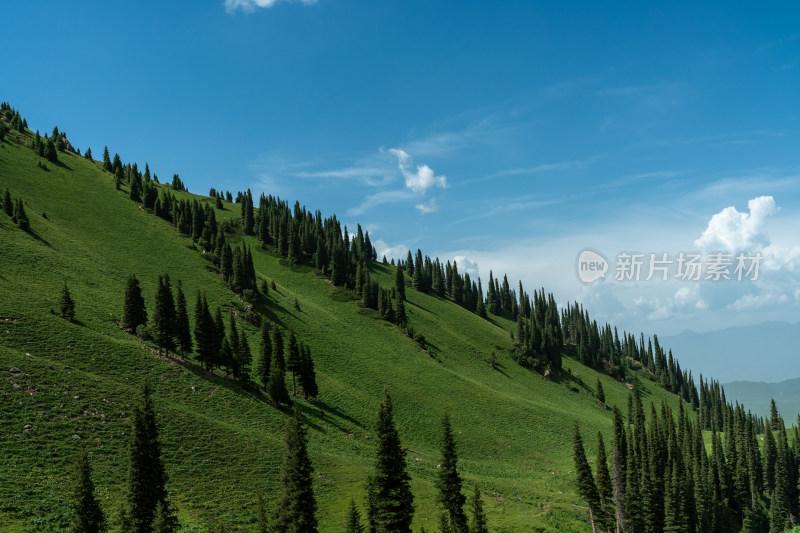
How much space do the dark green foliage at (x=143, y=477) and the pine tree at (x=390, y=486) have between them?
14.7 meters

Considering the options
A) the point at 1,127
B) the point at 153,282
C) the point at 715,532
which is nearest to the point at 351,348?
the point at 153,282

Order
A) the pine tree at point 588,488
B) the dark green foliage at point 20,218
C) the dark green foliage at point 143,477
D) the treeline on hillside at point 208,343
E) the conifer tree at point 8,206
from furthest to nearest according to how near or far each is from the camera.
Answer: the conifer tree at point 8,206 < the dark green foliage at point 20,218 < the treeline on hillside at point 208,343 < the pine tree at point 588,488 < the dark green foliage at point 143,477

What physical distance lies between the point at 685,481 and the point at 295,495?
72.0 meters

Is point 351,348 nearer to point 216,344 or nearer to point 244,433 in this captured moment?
point 216,344

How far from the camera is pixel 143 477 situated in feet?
96.3

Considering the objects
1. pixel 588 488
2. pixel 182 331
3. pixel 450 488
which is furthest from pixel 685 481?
pixel 182 331

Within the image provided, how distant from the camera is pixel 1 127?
15625 centimetres

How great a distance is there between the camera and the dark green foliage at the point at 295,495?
30.0 meters

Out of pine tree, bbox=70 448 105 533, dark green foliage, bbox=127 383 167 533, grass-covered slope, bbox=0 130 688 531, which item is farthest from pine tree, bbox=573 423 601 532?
pine tree, bbox=70 448 105 533

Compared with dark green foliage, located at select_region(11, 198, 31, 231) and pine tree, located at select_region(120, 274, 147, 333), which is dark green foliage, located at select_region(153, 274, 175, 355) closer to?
pine tree, located at select_region(120, 274, 147, 333)

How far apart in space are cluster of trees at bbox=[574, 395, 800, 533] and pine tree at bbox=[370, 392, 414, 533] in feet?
91.0

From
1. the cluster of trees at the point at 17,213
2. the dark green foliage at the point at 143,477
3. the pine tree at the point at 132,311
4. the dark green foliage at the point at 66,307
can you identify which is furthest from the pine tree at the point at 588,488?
the cluster of trees at the point at 17,213

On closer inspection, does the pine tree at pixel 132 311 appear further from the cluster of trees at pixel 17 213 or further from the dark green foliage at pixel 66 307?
the cluster of trees at pixel 17 213

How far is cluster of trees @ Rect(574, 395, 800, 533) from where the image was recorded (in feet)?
186
